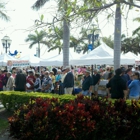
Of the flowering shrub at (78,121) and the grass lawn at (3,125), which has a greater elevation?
the flowering shrub at (78,121)

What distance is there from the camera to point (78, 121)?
608 centimetres

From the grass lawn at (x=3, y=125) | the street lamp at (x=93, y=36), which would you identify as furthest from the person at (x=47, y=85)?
the grass lawn at (x=3, y=125)

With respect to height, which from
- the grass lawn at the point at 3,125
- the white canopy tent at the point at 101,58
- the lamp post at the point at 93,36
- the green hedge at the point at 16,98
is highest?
the lamp post at the point at 93,36

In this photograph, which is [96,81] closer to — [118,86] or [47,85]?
[47,85]

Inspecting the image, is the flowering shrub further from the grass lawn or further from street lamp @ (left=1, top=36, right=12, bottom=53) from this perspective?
street lamp @ (left=1, top=36, right=12, bottom=53)

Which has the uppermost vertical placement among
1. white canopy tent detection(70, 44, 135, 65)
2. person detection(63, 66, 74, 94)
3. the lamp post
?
the lamp post

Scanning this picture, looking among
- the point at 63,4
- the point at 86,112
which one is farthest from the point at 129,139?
the point at 63,4

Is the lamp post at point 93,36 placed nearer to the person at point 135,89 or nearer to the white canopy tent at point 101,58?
the white canopy tent at point 101,58

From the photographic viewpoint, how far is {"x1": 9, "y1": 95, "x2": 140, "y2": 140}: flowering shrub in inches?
232

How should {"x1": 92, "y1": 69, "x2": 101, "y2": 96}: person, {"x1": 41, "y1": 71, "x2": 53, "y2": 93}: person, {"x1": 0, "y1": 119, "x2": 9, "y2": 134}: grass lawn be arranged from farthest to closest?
1. {"x1": 41, "y1": 71, "x2": 53, "y2": 93}: person
2. {"x1": 92, "y1": 69, "x2": 101, "y2": 96}: person
3. {"x1": 0, "y1": 119, "x2": 9, "y2": 134}: grass lawn

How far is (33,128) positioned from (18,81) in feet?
A: 24.1

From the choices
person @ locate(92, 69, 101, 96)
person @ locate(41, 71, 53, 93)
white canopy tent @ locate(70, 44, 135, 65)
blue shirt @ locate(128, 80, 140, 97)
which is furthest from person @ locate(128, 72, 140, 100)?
white canopy tent @ locate(70, 44, 135, 65)

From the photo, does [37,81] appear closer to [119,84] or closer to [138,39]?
[119,84]

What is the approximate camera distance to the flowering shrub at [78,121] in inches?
232
